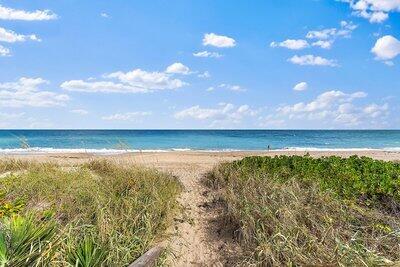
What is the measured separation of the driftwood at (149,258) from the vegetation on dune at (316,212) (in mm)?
1384

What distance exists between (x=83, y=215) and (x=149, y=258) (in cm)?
194

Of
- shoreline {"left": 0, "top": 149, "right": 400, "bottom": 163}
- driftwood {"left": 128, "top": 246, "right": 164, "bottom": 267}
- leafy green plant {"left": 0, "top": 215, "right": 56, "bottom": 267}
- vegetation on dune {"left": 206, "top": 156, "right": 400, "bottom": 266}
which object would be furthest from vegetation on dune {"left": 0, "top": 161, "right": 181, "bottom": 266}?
shoreline {"left": 0, "top": 149, "right": 400, "bottom": 163}

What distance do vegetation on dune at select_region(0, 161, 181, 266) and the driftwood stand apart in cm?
27

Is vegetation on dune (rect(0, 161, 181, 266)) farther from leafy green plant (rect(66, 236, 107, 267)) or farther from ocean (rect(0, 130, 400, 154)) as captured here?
ocean (rect(0, 130, 400, 154))

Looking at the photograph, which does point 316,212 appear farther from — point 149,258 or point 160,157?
point 160,157

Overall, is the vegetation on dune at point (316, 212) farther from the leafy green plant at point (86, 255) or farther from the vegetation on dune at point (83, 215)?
the leafy green plant at point (86, 255)

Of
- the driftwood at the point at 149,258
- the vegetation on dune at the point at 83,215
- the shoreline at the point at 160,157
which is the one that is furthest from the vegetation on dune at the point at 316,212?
the shoreline at the point at 160,157

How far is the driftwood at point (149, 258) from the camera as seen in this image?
20.5ft

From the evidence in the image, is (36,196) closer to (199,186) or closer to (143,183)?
→ (143,183)

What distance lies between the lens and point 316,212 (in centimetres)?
765

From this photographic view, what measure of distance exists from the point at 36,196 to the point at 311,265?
5838 millimetres

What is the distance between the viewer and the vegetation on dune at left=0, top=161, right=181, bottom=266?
6.02 meters

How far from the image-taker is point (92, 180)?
10.1m

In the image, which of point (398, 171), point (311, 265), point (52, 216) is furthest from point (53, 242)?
point (398, 171)
